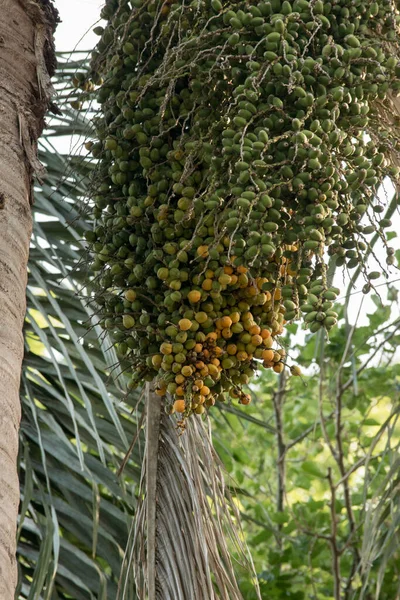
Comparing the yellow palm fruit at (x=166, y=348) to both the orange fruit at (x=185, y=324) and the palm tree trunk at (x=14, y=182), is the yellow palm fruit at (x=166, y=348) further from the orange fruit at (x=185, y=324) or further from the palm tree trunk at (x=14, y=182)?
the palm tree trunk at (x=14, y=182)

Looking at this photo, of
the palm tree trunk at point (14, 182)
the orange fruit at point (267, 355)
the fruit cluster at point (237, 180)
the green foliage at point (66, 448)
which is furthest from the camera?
the green foliage at point (66, 448)

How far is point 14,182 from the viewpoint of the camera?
58.8 inches

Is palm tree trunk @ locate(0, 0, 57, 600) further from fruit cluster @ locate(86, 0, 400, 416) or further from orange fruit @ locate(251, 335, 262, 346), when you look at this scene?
orange fruit @ locate(251, 335, 262, 346)

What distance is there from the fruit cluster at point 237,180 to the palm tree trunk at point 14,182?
162 millimetres

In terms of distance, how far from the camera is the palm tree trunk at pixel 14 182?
1.23 meters

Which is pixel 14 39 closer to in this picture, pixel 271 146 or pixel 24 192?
pixel 24 192

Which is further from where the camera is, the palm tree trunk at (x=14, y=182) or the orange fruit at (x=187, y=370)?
the orange fruit at (x=187, y=370)

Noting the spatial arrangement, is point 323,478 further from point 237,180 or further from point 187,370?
point 237,180

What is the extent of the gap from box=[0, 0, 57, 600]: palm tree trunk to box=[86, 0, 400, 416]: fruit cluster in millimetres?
162

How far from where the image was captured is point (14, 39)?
1.65 meters

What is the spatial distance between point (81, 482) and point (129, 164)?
1151 millimetres

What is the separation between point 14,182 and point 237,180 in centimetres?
40

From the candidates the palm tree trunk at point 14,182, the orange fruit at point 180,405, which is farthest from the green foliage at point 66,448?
the orange fruit at point 180,405

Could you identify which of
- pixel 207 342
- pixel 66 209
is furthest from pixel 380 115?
pixel 66 209
